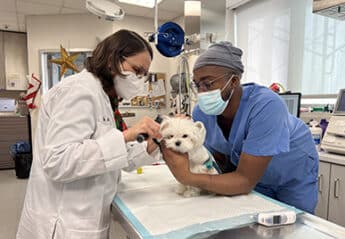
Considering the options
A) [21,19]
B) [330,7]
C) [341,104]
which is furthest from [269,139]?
[21,19]

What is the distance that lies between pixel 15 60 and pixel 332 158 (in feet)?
18.7

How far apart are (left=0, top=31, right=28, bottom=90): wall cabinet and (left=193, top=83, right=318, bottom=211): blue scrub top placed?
5282 millimetres

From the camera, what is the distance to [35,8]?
3.84 m

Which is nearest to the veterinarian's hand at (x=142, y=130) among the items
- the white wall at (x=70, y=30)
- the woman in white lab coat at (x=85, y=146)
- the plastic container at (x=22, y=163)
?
the woman in white lab coat at (x=85, y=146)

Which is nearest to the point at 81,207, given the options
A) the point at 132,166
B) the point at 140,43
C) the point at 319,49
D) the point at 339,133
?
the point at 132,166

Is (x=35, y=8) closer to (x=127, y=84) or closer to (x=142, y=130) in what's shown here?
(x=127, y=84)

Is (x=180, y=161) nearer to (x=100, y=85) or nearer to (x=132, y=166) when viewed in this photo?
(x=132, y=166)

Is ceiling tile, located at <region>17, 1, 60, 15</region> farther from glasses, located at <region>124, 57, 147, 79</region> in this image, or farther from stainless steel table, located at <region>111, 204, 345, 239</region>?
stainless steel table, located at <region>111, 204, 345, 239</region>

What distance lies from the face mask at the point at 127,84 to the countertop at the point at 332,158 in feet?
4.35

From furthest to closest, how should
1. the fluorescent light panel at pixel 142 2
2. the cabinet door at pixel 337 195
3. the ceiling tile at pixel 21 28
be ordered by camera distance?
the ceiling tile at pixel 21 28 → the fluorescent light panel at pixel 142 2 → the cabinet door at pixel 337 195

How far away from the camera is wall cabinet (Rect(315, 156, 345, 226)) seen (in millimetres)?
1641

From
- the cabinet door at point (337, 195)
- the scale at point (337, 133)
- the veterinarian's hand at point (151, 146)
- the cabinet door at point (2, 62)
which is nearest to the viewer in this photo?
the veterinarian's hand at point (151, 146)

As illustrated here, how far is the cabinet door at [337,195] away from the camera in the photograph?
5.36ft

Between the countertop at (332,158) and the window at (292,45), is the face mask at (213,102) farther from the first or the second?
the window at (292,45)
